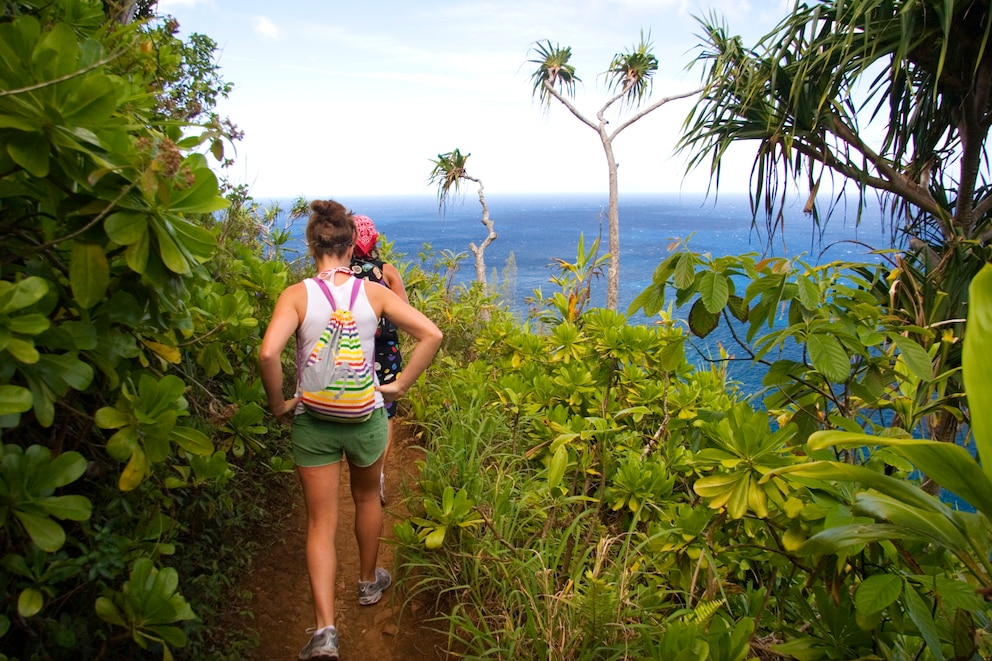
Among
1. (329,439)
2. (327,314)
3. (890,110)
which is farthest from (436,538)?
(890,110)

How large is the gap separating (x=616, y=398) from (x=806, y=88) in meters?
3.35

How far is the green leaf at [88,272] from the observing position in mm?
1056

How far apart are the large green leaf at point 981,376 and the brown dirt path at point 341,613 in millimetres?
1941

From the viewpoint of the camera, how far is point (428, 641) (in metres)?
2.36

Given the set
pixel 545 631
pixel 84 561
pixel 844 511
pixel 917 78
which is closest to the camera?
pixel 844 511

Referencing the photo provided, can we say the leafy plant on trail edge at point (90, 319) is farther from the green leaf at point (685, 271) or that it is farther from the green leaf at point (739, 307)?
the green leaf at point (739, 307)

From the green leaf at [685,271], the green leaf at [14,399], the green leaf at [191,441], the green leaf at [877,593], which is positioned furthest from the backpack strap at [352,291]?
the green leaf at [877,593]

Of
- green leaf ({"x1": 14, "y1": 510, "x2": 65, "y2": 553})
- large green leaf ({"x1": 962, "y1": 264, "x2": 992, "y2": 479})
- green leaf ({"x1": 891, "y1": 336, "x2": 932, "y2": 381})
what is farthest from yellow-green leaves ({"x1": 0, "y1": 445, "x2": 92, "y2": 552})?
green leaf ({"x1": 891, "y1": 336, "x2": 932, "y2": 381})

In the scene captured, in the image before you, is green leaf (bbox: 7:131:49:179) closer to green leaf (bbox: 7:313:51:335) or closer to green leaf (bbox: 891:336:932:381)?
green leaf (bbox: 7:313:51:335)

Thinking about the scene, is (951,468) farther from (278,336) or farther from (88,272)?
(278,336)

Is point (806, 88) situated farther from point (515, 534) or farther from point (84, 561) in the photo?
point (84, 561)

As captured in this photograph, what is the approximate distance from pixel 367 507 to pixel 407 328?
0.74 m

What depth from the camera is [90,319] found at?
1.16m

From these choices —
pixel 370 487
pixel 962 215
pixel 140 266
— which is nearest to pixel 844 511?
pixel 140 266
